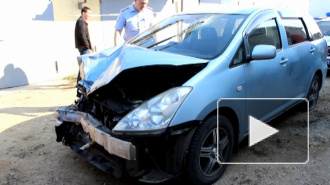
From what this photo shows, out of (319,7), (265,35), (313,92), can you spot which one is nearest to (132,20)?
(265,35)

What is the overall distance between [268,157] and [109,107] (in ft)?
6.36

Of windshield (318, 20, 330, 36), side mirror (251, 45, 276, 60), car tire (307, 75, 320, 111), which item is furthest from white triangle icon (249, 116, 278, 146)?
windshield (318, 20, 330, 36)

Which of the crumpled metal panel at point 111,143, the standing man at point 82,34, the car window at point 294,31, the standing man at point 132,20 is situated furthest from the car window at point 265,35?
the standing man at point 82,34

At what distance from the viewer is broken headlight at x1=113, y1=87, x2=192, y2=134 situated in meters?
2.31

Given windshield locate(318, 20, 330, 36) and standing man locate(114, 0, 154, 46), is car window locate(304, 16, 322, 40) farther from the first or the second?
windshield locate(318, 20, 330, 36)

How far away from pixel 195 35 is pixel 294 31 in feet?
5.55

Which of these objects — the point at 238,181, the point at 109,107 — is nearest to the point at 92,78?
the point at 109,107

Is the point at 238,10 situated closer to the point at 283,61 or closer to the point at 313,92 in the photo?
the point at 283,61

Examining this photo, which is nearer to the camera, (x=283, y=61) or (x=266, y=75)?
(x=266, y=75)

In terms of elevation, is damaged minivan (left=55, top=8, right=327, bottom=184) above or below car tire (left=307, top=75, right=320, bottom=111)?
above

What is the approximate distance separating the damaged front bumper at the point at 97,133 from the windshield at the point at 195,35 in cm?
120

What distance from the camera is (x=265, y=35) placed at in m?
3.55

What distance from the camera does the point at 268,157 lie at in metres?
3.39

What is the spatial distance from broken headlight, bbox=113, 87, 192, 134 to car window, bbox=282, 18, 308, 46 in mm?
2219
